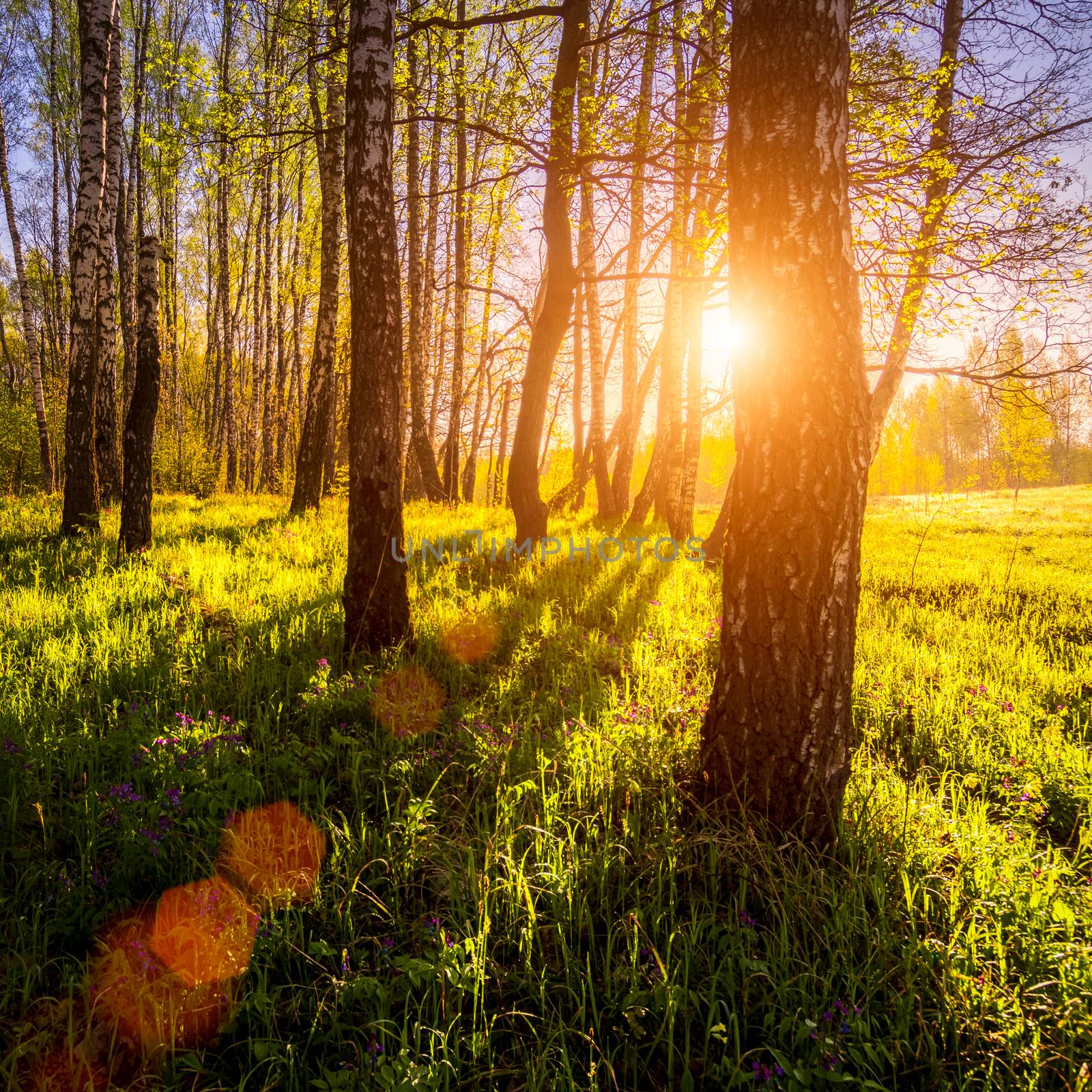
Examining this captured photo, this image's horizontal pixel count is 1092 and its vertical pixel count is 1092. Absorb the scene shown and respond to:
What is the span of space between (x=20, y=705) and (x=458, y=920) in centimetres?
272

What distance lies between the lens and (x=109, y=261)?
8516mm

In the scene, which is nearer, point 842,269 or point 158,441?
point 842,269

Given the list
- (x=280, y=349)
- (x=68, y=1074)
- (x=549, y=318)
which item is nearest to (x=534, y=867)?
(x=68, y=1074)

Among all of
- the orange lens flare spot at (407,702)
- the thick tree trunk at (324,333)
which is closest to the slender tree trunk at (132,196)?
the thick tree trunk at (324,333)

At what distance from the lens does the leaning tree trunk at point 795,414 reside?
84.3 inches

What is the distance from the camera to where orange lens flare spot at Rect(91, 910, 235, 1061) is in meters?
1.50

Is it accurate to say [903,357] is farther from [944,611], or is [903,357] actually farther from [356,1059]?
[356,1059]

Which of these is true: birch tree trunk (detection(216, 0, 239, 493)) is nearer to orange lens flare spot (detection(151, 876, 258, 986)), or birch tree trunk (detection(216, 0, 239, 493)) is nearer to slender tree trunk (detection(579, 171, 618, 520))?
slender tree trunk (detection(579, 171, 618, 520))

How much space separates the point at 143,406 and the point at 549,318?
4955 millimetres

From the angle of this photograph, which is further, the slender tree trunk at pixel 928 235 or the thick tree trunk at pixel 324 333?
the thick tree trunk at pixel 324 333

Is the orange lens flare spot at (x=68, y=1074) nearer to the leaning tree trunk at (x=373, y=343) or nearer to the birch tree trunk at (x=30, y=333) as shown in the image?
the leaning tree trunk at (x=373, y=343)

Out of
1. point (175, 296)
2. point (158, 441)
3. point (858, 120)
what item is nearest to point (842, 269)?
point (858, 120)

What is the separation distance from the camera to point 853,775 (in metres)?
2.77

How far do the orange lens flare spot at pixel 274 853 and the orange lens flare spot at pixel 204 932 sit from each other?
0.23 feet
